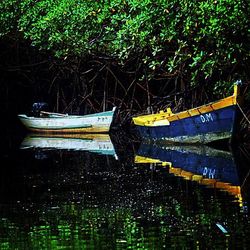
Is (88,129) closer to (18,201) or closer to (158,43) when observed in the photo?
(158,43)

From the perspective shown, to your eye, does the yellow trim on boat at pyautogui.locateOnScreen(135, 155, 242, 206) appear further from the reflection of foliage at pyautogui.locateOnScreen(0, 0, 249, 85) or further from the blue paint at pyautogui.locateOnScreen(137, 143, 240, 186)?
the reflection of foliage at pyautogui.locateOnScreen(0, 0, 249, 85)

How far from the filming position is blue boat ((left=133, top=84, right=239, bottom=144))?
20.9 metres

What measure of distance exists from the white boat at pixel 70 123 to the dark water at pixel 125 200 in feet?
21.5

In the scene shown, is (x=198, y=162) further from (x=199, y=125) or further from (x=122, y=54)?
(x=122, y=54)

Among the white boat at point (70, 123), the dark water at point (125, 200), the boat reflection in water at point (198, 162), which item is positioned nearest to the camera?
the dark water at point (125, 200)

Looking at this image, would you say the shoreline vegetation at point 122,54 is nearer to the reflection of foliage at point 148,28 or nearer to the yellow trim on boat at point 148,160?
the reflection of foliage at point 148,28

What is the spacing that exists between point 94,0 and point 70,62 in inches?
255

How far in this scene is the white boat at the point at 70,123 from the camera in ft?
91.2

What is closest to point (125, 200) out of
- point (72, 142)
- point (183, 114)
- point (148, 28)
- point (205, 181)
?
point (205, 181)

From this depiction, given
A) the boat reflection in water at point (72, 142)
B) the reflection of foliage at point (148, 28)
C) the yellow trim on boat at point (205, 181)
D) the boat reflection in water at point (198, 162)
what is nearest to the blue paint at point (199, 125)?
the boat reflection in water at point (198, 162)

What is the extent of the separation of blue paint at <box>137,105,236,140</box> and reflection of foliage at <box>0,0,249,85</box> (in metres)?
1.13

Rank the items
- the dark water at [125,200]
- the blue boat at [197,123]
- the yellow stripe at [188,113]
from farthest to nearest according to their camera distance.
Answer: the blue boat at [197,123] → the yellow stripe at [188,113] → the dark water at [125,200]

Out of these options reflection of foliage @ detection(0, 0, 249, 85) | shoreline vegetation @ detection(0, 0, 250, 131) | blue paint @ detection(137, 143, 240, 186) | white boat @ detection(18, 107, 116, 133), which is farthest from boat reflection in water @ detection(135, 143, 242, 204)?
white boat @ detection(18, 107, 116, 133)

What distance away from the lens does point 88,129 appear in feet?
93.6
